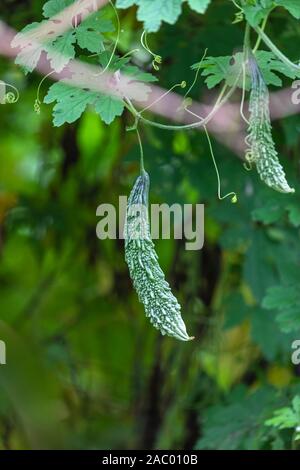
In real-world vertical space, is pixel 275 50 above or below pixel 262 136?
above

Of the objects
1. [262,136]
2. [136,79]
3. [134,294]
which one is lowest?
[134,294]

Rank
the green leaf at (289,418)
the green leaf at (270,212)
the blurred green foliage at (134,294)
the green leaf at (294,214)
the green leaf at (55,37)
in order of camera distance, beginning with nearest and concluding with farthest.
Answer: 1. the green leaf at (55,37)
2. the green leaf at (289,418)
3. the green leaf at (294,214)
4. the green leaf at (270,212)
5. the blurred green foliage at (134,294)

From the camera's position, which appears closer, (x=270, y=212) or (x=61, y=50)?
(x=61, y=50)

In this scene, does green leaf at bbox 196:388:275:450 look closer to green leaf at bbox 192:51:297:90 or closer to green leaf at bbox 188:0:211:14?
green leaf at bbox 192:51:297:90

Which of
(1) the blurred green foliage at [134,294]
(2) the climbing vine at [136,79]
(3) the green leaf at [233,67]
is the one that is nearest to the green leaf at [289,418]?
(1) the blurred green foliage at [134,294]

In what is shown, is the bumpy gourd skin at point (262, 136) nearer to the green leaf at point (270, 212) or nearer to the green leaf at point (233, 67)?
the green leaf at point (233, 67)

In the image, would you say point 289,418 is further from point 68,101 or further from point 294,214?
point 68,101

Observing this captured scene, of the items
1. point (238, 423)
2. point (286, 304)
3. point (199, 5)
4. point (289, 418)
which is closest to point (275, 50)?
point (199, 5)

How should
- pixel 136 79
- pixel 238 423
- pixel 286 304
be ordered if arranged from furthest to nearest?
1. pixel 238 423
2. pixel 286 304
3. pixel 136 79
